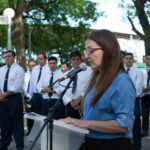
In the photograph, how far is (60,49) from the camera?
3994 cm

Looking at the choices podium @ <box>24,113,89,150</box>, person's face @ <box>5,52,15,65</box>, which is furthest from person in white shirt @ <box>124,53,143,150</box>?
podium @ <box>24,113,89,150</box>

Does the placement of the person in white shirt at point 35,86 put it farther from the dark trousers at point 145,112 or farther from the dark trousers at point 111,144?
the dark trousers at point 111,144

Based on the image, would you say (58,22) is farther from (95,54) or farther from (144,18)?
(95,54)

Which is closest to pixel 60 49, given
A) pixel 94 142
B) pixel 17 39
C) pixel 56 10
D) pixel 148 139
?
pixel 56 10

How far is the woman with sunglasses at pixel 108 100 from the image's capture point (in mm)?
3281

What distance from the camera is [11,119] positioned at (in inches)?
360

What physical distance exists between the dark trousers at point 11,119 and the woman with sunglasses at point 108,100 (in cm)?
582

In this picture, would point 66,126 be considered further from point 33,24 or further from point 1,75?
point 33,24

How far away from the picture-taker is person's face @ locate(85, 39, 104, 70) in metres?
3.35

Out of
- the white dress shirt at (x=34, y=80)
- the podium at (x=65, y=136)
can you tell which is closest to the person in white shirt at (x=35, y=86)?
the white dress shirt at (x=34, y=80)

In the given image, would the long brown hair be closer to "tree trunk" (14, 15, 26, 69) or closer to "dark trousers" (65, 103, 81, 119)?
"dark trousers" (65, 103, 81, 119)

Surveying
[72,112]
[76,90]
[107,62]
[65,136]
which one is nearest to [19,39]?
[72,112]

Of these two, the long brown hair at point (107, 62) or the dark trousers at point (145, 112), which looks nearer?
the long brown hair at point (107, 62)

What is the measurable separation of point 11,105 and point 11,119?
0.27 metres
